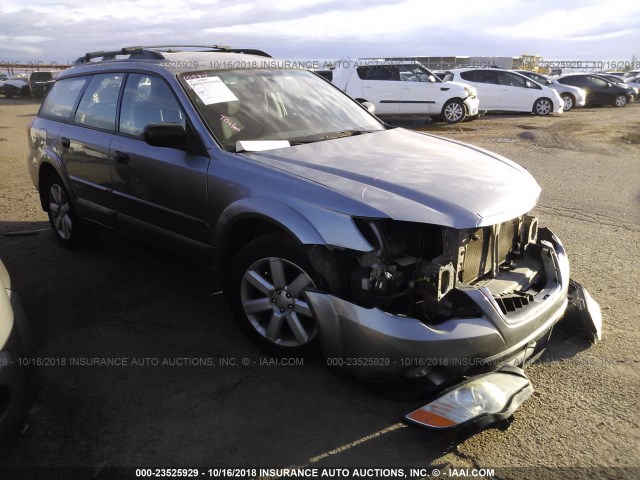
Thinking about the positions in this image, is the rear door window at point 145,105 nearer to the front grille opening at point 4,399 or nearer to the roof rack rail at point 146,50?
the roof rack rail at point 146,50

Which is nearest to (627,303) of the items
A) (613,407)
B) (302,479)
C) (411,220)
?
(613,407)

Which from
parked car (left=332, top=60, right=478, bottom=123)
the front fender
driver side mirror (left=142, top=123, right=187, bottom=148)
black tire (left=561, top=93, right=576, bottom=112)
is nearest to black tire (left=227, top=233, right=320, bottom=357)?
the front fender

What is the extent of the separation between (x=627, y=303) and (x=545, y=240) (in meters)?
1.00

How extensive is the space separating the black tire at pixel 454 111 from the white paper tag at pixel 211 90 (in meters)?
12.6

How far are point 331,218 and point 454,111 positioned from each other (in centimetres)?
1378

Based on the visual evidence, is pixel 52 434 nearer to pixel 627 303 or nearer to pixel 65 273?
pixel 65 273

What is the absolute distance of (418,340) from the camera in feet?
8.65

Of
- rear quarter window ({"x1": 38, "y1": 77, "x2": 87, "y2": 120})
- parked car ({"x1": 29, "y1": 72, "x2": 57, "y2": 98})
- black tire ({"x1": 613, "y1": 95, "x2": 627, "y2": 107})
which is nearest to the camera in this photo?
rear quarter window ({"x1": 38, "y1": 77, "x2": 87, "y2": 120})

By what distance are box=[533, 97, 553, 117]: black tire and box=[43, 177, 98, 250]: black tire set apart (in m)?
16.5

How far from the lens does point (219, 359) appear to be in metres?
3.43

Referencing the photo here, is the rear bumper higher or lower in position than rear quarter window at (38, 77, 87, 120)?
lower

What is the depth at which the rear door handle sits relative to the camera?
165 inches

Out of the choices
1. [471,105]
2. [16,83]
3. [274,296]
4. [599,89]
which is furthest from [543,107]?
[16,83]

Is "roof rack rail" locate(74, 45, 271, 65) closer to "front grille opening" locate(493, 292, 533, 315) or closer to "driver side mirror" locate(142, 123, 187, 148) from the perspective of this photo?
"driver side mirror" locate(142, 123, 187, 148)
